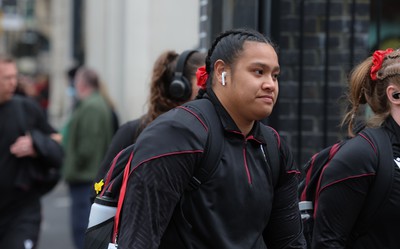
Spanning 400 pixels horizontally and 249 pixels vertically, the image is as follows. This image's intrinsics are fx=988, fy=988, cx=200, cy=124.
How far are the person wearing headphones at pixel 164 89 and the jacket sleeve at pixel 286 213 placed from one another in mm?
1046

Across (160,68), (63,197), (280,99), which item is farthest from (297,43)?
(63,197)

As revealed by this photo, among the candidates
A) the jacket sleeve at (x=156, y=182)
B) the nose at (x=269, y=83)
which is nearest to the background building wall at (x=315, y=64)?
the nose at (x=269, y=83)

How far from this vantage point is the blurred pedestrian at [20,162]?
6508mm

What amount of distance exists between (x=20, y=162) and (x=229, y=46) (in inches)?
137

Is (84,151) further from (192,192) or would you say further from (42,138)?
(192,192)

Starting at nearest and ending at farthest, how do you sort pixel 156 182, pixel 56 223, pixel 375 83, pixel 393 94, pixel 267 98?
pixel 156 182 < pixel 267 98 < pixel 393 94 < pixel 375 83 < pixel 56 223

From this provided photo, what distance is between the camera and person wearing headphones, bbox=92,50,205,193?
4734 millimetres

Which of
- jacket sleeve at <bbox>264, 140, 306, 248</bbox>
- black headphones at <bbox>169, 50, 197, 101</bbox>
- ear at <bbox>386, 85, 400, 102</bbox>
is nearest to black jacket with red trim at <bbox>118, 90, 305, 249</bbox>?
jacket sleeve at <bbox>264, 140, 306, 248</bbox>

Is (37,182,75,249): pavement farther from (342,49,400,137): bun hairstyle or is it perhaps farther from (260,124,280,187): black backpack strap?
(260,124,280,187): black backpack strap

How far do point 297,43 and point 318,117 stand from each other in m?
0.51

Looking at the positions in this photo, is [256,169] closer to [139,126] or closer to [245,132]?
[245,132]

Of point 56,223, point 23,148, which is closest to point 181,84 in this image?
point 23,148

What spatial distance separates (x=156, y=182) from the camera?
10.9 feet

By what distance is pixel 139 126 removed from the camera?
4.89m
